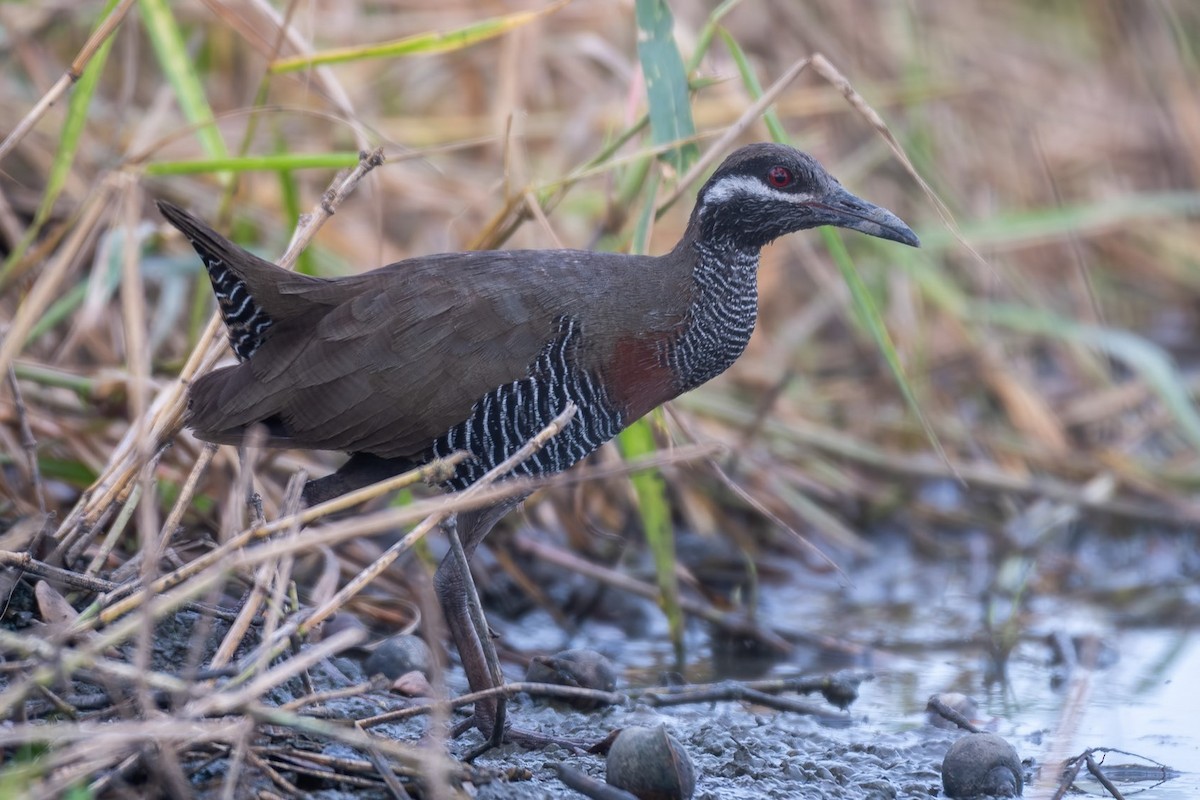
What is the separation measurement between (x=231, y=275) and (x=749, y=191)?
4.40ft

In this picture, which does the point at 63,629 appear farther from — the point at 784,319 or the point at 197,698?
the point at 784,319

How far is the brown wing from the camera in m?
3.50

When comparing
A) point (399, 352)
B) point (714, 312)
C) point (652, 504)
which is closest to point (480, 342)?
point (399, 352)

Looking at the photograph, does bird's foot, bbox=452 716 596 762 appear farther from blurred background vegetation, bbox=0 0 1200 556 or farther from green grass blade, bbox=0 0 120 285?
green grass blade, bbox=0 0 120 285

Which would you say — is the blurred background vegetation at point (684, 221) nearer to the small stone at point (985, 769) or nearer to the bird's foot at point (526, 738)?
the bird's foot at point (526, 738)

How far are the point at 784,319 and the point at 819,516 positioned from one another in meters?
1.87

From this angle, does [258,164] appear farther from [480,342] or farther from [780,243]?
[780,243]

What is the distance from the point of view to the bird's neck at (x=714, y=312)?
11.9 ft

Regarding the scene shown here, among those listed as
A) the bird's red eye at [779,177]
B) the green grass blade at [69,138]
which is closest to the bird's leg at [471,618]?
the bird's red eye at [779,177]

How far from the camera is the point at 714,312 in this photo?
364 cm

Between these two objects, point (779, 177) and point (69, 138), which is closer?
point (779, 177)

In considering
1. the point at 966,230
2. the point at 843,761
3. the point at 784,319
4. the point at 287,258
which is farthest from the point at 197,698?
the point at 784,319

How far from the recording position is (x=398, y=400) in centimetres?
350

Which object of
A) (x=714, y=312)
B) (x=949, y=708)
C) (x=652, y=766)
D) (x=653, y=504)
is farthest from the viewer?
(x=653, y=504)
